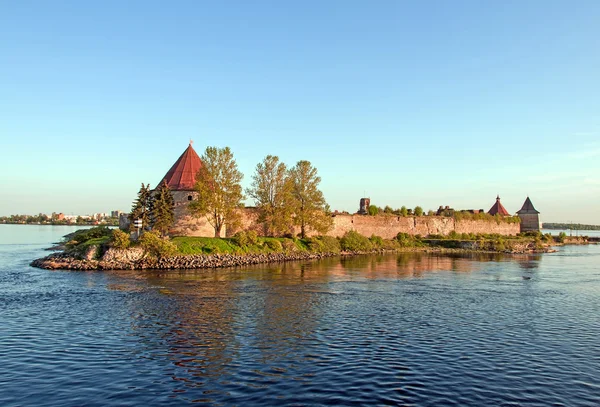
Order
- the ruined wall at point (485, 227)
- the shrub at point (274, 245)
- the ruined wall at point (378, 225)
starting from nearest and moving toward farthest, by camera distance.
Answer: the ruined wall at point (378, 225), the shrub at point (274, 245), the ruined wall at point (485, 227)

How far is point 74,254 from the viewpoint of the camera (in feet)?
115

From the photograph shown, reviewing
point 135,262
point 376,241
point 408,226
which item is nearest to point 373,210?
A: point 376,241

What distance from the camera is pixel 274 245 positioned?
45250mm

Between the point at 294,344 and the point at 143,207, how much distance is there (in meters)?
29.3

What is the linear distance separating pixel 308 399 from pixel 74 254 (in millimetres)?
31392

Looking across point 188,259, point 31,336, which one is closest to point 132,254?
point 188,259

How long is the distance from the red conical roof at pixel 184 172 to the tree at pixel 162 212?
2243 mm

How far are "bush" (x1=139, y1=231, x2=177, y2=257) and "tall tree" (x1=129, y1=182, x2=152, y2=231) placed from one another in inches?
162

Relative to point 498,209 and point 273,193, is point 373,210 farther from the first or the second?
point 498,209

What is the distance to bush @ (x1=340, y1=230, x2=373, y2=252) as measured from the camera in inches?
2177

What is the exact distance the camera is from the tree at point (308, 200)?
51031 millimetres

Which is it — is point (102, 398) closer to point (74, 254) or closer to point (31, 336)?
point (31, 336)

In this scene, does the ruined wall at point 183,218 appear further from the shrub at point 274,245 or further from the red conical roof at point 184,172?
the shrub at point 274,245

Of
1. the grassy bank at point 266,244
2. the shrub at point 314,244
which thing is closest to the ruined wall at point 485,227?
the grassy bank at point 266,244
